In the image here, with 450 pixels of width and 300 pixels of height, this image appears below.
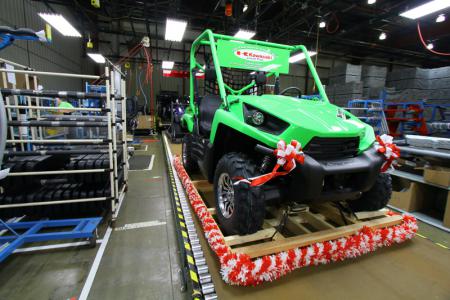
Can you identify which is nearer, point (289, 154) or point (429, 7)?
point (289, 154)

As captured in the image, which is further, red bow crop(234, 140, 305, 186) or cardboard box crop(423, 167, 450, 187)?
cardboard box crop(423, 167, 450, 187)

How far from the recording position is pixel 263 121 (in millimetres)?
1896

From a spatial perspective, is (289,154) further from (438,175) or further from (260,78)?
(438,175)

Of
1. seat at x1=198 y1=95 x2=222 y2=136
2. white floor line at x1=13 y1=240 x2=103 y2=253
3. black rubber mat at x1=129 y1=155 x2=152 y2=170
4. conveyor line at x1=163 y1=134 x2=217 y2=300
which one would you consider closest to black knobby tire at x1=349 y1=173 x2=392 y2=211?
conveyor line at x1=163 y1=134 x2=217 y2=300

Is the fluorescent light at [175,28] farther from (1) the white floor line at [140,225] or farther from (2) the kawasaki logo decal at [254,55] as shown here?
(1) the white floor line at [140,225]

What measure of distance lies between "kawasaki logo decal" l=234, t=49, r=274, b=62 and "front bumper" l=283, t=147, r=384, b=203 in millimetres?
1604

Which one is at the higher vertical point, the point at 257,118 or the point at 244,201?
the point at 257,118

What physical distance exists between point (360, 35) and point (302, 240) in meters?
14.7

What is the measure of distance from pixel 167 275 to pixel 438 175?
10.4 ft

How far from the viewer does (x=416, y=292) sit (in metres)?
1.63

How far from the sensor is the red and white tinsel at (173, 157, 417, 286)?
5.22 feet

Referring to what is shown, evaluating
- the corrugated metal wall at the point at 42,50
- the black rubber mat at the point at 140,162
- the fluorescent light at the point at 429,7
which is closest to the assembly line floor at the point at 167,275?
the black rubber mat at the point at 140,162

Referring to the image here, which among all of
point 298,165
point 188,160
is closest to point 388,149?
point 298,165

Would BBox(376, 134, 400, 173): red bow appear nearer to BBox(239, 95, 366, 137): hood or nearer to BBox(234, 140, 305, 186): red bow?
BBox(239, 95, 366, 137): hood
